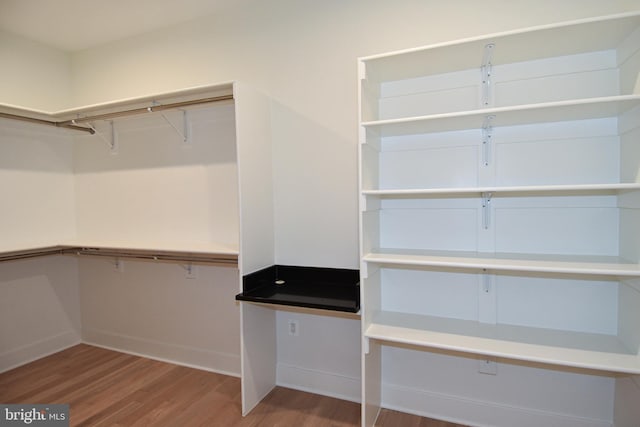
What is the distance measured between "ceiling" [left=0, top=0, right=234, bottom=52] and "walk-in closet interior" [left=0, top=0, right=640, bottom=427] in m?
0.03

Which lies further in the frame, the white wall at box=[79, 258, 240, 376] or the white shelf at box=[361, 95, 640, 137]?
→ the white wall at box=[79, 258, 240, 376]

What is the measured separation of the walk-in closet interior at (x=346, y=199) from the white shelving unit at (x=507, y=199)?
0.5 inches

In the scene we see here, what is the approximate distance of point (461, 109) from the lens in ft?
6.36

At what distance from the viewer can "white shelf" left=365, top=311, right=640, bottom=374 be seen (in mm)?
1499

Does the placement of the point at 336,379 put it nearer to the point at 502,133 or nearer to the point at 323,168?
the point at 323,168

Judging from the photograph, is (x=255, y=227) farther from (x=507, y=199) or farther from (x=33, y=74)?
(x=33, y=74)

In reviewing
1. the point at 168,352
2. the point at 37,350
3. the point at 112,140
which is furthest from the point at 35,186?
the point at 168,352

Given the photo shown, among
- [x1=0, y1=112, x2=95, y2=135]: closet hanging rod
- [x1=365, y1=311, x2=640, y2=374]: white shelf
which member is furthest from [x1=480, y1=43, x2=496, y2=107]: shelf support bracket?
[x1=0, y1=112, x2=95, y2=135]: closet hanging rod

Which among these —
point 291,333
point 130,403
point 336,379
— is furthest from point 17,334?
point 336,379

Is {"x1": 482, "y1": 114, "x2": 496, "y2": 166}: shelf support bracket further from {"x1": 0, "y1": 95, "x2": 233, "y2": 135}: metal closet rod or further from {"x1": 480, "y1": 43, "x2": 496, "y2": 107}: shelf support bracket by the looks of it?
{"x1": 0, "y1": 95, "x2": 233, "y2": 135}: metal closet rod

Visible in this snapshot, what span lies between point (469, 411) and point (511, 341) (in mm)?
591

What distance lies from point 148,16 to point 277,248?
1.90 meters

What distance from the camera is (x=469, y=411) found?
2000 mm

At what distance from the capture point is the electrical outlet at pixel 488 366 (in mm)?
1953
